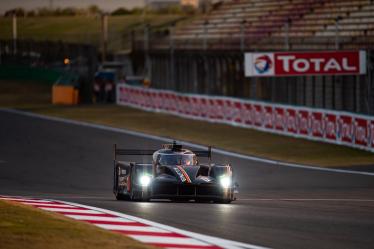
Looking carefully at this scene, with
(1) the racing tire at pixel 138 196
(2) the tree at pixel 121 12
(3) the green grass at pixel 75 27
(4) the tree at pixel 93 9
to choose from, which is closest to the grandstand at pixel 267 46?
(1) the racing tire at pixel 138 196

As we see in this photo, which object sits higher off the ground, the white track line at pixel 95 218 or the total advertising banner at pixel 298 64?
the total advertising banner at pixel 298 64

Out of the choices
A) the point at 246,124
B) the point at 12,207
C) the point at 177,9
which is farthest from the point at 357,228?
the point at 177,9

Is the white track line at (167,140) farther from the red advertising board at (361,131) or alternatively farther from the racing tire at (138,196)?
the racing tire at (138,196)

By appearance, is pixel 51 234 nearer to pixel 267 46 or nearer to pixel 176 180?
pixel 176 180

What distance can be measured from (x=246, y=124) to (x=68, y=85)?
1984 cm

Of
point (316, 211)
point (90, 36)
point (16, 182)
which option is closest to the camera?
point (316, 211)

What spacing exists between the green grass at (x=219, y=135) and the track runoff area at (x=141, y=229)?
14533 millimetres

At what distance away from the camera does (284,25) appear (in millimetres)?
53031

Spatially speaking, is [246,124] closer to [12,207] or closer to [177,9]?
[12,207]

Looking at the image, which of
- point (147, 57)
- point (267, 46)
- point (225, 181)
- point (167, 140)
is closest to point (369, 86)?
point (167, 140)

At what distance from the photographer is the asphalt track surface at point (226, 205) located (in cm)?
1669

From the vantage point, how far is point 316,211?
19734 mm

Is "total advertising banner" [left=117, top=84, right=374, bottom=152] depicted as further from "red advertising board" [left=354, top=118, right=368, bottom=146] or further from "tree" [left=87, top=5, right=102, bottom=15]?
"tree" [left=87, top=5, right=102, bottom=15]

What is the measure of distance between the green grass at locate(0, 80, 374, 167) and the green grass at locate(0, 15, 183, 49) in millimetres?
30122
